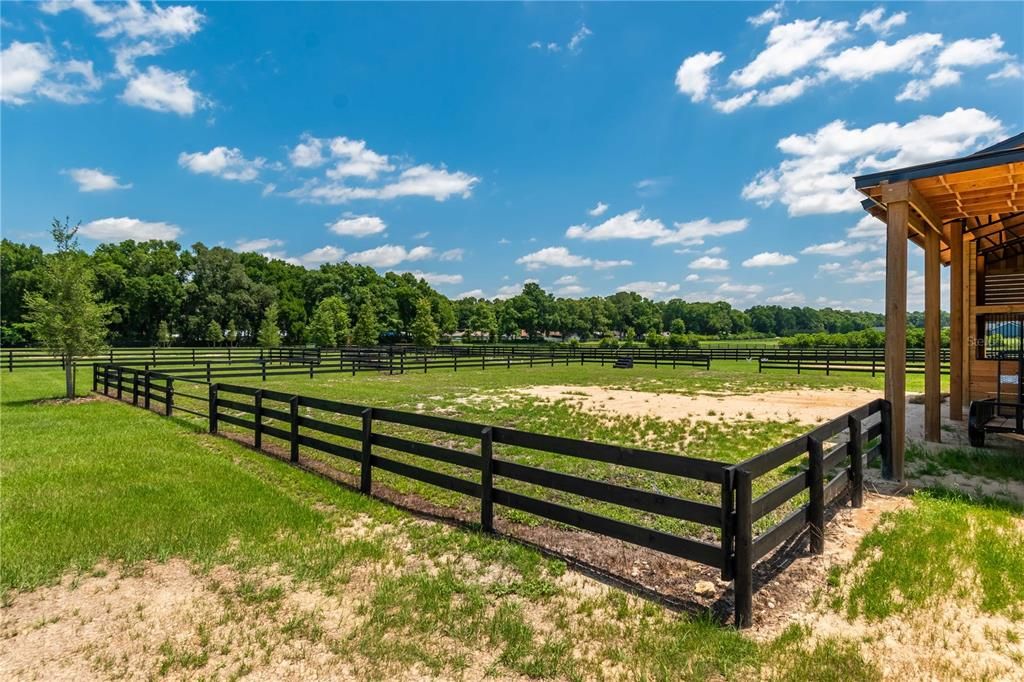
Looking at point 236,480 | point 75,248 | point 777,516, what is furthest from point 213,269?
point 777,516

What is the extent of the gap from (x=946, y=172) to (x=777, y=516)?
Result: 5241 mm

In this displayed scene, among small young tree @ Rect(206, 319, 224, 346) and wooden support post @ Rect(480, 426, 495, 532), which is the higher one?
small young tree @ Rect(206, 319, 224, 346)

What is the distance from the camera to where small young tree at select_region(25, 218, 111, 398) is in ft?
51.0

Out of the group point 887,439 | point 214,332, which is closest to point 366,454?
point 887,439

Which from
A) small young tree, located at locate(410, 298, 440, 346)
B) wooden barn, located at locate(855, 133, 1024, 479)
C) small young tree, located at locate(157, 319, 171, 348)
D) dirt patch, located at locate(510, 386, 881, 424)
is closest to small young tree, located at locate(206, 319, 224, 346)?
small young tree, located at locate(157, 319, 171, 348)

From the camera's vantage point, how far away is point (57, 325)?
609 inches

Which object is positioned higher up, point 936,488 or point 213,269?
point 213,269

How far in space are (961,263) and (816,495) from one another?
9.22m

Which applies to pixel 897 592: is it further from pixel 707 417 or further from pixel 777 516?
pixel 707 417

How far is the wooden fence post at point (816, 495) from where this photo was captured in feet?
14.9

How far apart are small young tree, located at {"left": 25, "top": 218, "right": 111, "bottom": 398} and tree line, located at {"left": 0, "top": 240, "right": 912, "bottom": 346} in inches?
1252

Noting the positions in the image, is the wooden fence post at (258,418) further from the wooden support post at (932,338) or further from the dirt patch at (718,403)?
the wooden support post at (932,338)

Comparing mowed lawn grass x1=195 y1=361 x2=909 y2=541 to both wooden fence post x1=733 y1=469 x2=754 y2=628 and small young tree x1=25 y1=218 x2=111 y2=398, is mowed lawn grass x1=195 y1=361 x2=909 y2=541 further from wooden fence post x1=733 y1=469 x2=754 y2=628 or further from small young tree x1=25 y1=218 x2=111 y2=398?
small young tree x1=25 y1=218 x2=111 y2=398

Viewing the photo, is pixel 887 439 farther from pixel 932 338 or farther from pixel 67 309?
pixel 67 309
